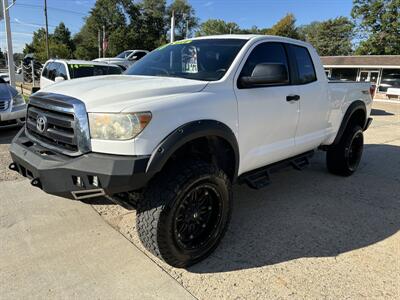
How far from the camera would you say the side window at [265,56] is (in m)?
3.43

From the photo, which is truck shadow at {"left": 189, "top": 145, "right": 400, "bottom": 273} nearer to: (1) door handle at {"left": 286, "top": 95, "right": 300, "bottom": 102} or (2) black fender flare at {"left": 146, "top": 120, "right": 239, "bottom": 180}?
(2) black fender flare at {"left": 146, "top": 120, "right": 239, "bottom": 180}

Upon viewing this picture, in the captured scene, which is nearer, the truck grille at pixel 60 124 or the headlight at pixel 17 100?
the truck grille at pixel 60 124

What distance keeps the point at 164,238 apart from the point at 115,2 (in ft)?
231

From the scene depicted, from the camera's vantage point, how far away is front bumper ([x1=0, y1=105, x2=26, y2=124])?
6660 millimetres

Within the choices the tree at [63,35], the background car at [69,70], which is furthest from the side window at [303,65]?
the tree at [63,35]

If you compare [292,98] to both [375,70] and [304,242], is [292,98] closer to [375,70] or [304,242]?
[304,242]

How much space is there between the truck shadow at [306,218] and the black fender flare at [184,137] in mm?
967

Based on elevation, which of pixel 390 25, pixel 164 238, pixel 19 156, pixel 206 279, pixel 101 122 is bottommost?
pixel 206 279

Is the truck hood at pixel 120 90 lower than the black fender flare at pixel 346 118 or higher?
higher

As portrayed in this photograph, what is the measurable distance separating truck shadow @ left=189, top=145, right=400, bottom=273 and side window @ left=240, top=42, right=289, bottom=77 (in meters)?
1.58

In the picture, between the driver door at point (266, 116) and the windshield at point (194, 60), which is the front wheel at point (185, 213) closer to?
the driver door at point (266, 116)

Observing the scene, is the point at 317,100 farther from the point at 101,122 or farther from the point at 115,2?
the point at 115,2

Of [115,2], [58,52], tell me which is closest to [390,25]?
[58,52]

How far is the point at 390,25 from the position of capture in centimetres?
3597
